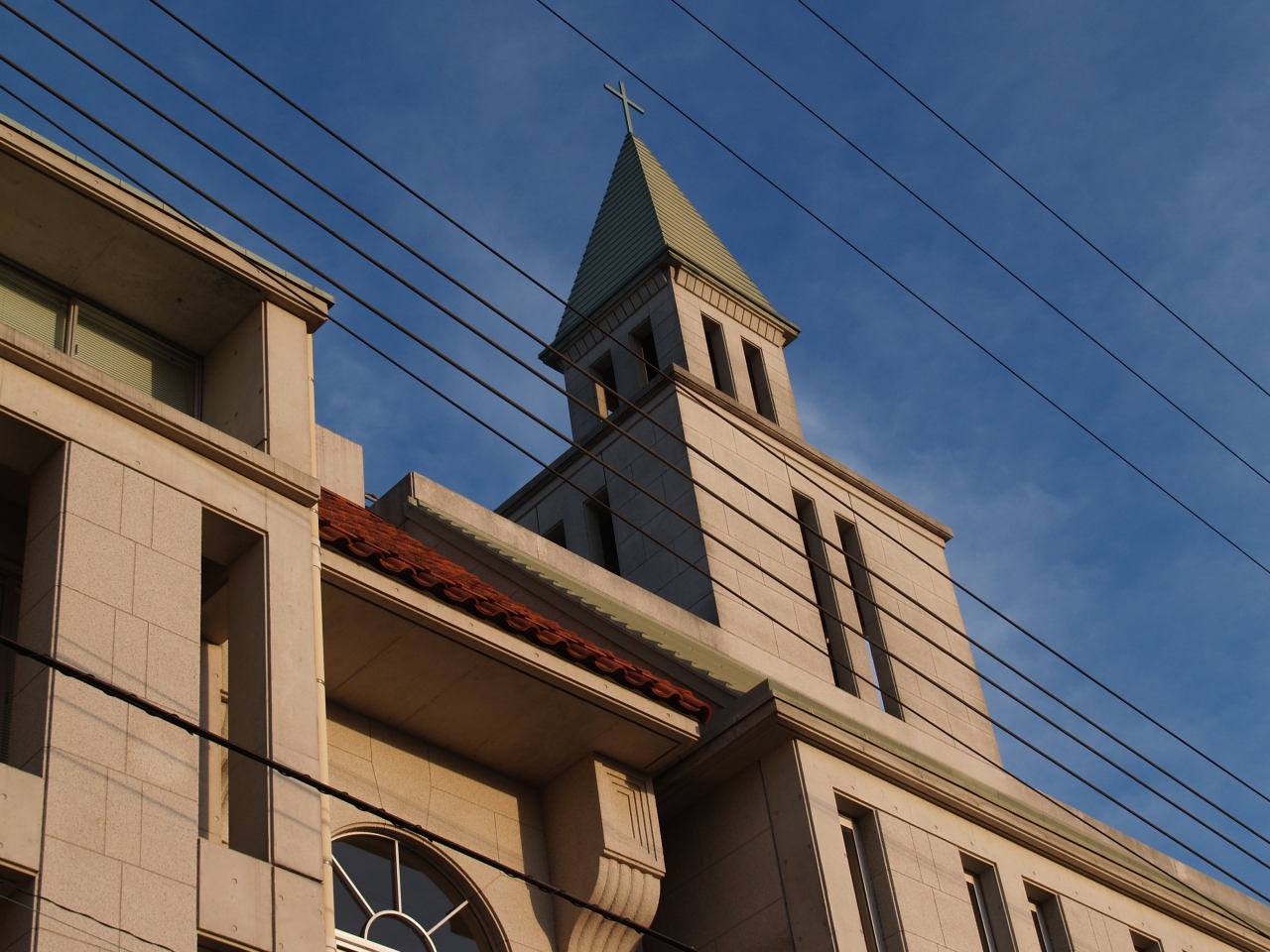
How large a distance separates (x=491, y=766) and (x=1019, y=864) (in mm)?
6142

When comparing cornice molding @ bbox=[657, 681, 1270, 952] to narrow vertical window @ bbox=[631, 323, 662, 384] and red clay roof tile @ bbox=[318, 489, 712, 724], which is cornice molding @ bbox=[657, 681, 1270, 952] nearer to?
red clay roof tile @ bbox=[318, 489, 712, 724]

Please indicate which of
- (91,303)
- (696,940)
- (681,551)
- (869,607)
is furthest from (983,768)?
(91,303)

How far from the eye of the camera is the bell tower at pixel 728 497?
25344 mm

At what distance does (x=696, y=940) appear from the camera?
1620cm

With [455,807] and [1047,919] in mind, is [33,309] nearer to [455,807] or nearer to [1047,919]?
[455,807]

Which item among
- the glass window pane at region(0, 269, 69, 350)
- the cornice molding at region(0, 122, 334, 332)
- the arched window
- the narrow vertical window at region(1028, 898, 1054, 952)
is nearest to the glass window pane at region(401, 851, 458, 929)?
the arched window

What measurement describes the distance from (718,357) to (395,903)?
59.7ft

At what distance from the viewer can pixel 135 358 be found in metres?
13.8

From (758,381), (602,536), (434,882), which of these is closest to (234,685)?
(434,882)

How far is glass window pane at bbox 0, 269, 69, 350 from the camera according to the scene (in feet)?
42.5

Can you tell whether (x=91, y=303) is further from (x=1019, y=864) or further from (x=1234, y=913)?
(x=1234, y=913)

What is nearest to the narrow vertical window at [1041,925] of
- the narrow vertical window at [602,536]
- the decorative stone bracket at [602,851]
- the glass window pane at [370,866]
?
the decorative stone bracket at [602,851]

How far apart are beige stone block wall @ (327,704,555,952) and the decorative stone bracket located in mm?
192

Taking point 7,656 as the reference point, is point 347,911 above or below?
below
